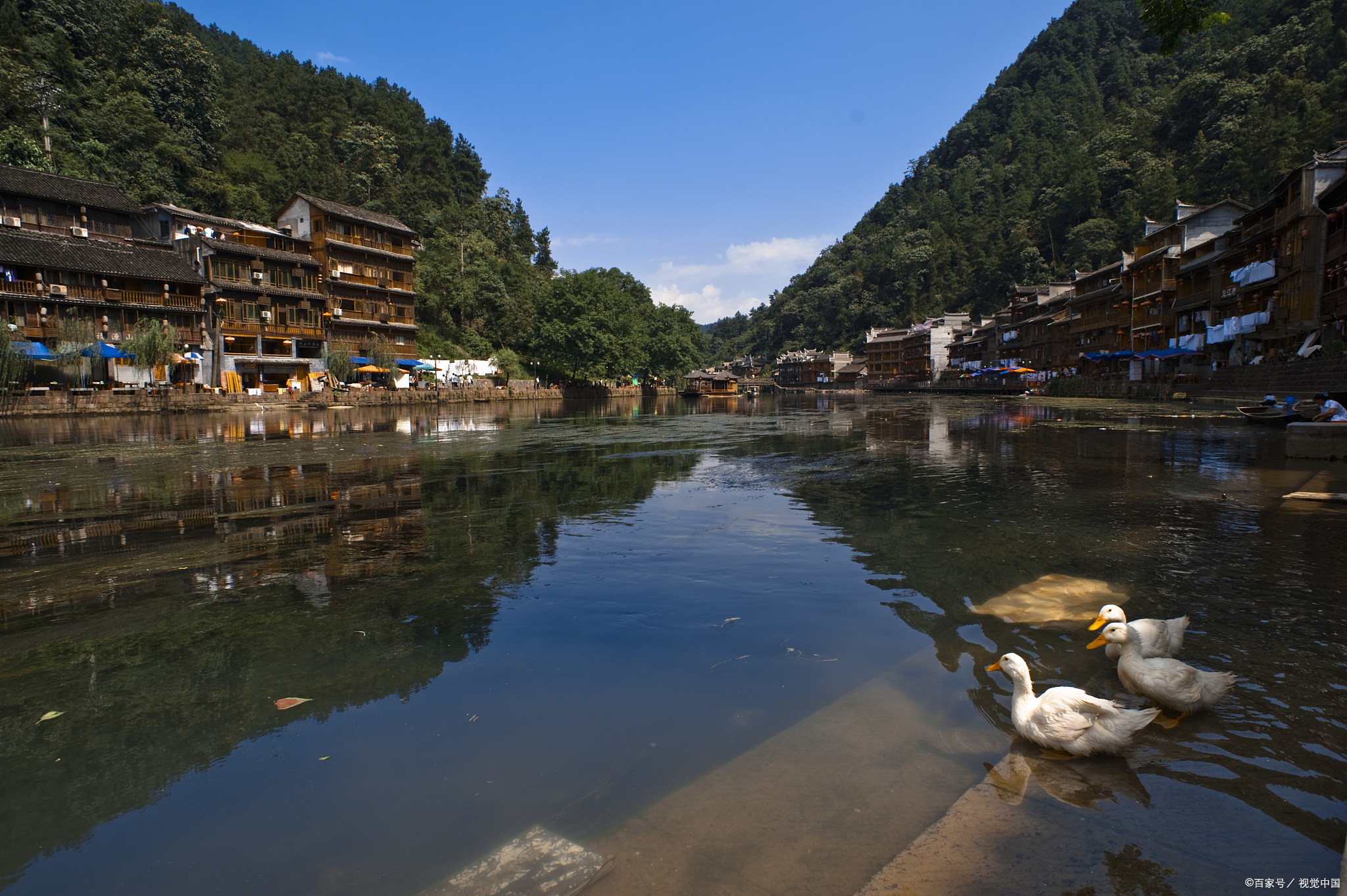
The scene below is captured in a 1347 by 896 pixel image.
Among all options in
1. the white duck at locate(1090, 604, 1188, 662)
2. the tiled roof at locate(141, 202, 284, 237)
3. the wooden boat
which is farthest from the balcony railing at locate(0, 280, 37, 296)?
the wooden boat

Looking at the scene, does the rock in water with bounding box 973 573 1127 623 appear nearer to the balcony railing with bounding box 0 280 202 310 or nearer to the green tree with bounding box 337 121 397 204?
the balcony railing with bounding box 0 280 202 310

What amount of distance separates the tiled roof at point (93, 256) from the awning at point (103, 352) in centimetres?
499

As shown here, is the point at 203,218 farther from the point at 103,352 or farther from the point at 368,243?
the point at 103,352

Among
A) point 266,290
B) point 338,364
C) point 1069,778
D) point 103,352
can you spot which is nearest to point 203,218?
point 266,290

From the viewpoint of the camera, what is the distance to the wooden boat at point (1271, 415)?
2267 centimetres

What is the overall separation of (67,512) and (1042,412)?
1692 inches

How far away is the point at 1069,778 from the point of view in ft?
12.8

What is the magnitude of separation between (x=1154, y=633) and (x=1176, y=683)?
610 millimetres

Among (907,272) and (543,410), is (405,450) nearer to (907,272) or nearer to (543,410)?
(543,410)

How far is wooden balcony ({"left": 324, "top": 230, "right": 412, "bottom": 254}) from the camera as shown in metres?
59.4

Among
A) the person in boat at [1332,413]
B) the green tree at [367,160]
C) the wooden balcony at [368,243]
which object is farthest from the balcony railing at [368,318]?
the person in boat at [1332,413]

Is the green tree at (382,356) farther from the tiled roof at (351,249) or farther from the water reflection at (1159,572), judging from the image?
the water reflection at (1159,572)

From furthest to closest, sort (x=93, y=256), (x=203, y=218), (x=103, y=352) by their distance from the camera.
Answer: (x=203, y=218) < (x=93, y=256) < (x=103, y=352)

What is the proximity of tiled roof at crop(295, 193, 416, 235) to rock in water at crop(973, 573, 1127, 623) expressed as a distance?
6493 cm
